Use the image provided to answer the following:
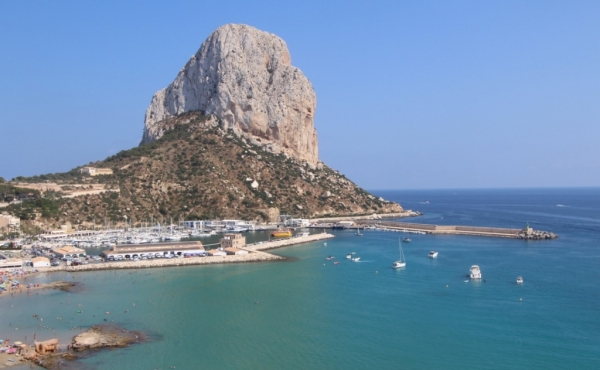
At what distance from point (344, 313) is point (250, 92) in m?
72.7

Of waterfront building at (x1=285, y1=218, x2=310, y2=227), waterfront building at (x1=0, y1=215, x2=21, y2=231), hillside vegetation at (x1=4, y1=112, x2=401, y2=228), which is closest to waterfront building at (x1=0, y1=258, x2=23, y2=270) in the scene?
waterfront building at (x1=0, y1=215, x2=21, y2=231)

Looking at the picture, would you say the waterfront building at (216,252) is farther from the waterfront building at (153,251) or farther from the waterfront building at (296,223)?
the waterfront building at (296,223)

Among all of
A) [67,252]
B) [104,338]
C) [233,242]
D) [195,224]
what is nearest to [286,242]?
[233,242]

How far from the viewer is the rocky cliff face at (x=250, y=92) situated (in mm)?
98438

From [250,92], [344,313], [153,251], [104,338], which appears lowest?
[344,313]

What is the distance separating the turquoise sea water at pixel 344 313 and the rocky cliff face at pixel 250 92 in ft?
177

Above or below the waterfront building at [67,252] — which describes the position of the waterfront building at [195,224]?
above

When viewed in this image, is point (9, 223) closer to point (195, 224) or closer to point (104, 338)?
point (195, 224)

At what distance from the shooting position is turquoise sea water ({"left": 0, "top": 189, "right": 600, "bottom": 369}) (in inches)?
953

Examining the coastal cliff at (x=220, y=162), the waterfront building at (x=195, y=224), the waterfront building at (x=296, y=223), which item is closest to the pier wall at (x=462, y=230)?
the waterfront building at (x=296, y=223)

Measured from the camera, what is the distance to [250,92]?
97.9 m

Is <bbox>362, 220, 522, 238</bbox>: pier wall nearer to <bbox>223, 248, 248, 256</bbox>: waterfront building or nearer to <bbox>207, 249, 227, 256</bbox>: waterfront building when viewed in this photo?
<bbox>223, 248, 248, 256</bbox>: waterfront building

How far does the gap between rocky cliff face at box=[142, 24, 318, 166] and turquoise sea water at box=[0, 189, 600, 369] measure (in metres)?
53.9

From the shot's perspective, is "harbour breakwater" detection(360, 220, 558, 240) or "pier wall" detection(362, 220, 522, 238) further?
"pier wall" detection(362, 220, 522, 238)
